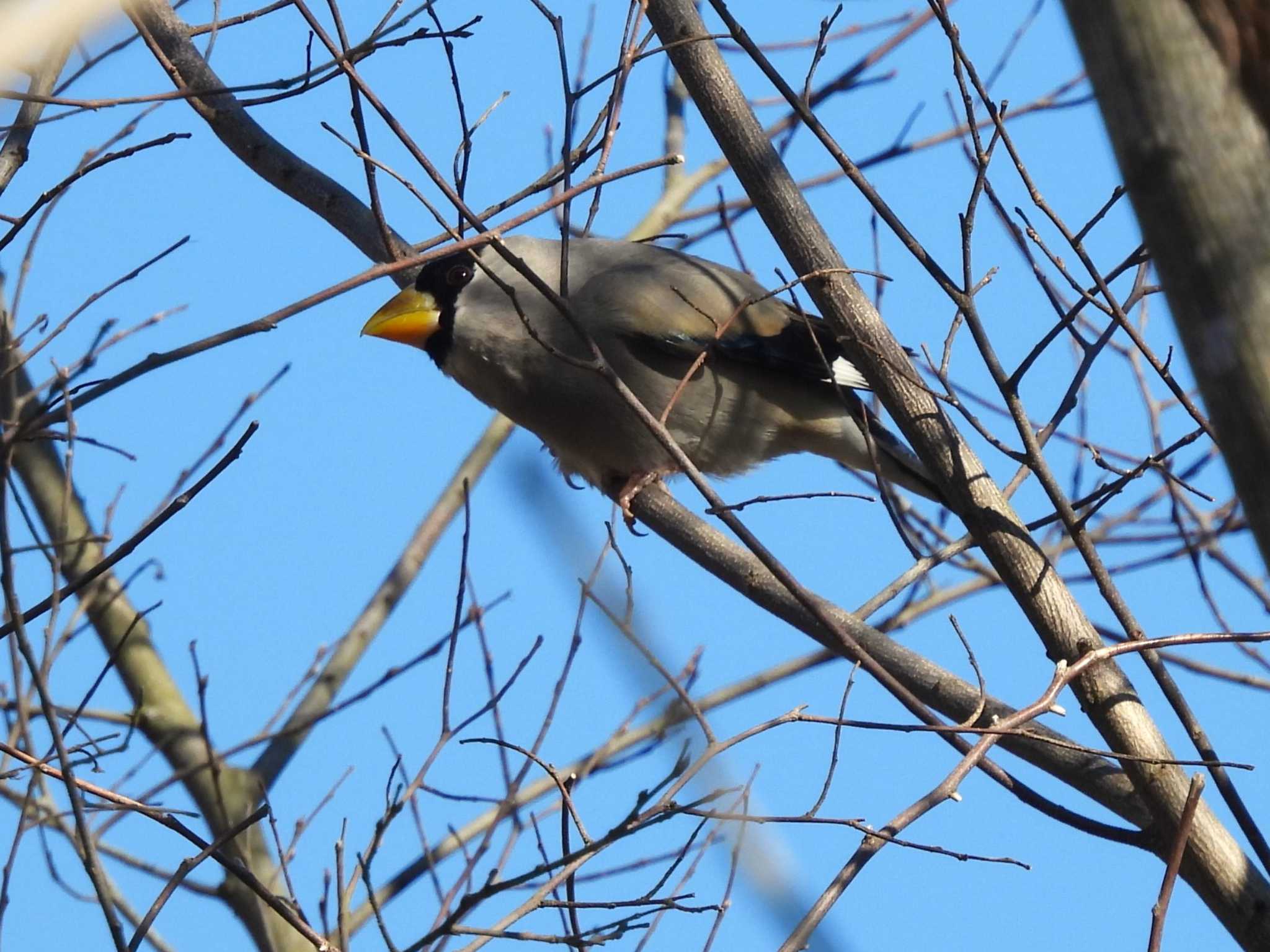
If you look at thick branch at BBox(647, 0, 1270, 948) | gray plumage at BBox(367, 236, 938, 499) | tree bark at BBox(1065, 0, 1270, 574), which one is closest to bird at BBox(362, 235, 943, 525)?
gray plumage at BBox(367, 236, 938, 499)

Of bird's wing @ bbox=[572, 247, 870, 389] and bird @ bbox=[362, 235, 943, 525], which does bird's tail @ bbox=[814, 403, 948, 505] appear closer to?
bird @ bbox=[362, 235, 943, 525]

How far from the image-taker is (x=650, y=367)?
5.43 meters

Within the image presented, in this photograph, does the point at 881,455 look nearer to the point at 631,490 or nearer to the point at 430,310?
the point at 631,490

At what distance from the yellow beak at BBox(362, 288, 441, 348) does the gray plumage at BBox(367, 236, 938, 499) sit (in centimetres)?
4

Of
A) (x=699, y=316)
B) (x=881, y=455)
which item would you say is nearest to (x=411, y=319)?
(x=699, y=316)

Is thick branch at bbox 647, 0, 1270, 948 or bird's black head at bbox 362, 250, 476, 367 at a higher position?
bird's black head at bbox 362, 250, 476, 367

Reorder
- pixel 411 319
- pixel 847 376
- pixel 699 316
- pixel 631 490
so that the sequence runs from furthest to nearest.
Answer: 1. pixel 847 376
2. pixel 411 319
3. pixel 699 316
4. pixel 631 490

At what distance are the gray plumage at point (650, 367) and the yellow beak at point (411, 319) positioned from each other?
36 millimetres

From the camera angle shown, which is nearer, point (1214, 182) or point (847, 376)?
point (1214, 182)

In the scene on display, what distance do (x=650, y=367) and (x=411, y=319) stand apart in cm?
94

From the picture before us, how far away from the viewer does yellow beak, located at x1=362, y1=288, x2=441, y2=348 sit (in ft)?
18.1

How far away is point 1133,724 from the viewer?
3.20 metres

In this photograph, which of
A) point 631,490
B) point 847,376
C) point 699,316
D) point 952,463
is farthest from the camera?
point 847,376

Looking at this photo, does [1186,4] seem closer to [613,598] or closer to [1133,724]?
[1133,724]
